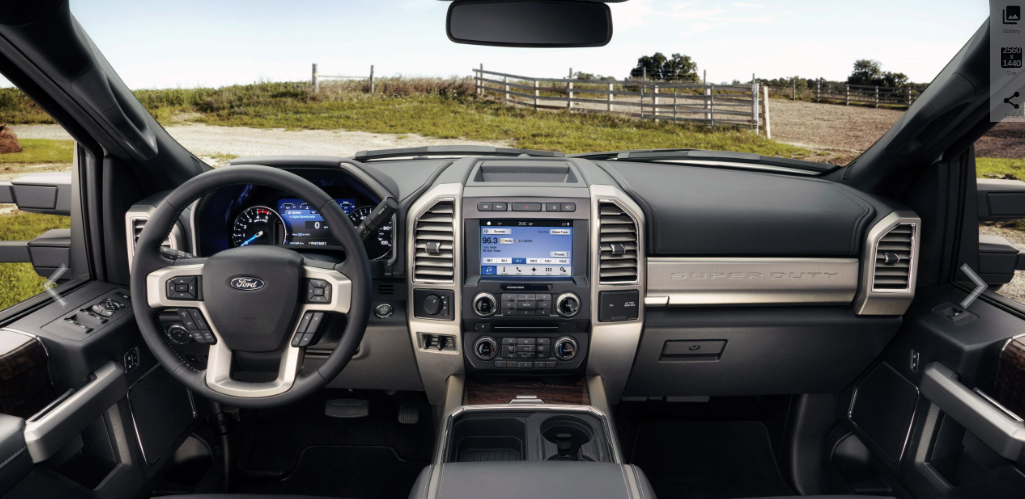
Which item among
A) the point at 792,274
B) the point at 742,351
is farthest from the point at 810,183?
the point at 742,351

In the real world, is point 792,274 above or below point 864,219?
below

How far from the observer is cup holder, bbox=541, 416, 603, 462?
2.20m

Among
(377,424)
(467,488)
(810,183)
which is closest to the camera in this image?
(467,488)

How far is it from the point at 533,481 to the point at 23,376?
1.60 metres

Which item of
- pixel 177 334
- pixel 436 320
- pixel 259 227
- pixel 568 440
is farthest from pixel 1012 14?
pixel 177 334

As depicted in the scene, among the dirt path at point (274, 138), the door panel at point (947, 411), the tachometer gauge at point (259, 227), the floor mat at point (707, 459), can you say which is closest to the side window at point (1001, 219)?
the door panel at point (947, 411)

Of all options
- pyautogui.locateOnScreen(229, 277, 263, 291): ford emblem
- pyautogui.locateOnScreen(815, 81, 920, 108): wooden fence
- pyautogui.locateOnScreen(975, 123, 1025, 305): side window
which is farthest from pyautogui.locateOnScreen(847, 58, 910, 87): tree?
pyautogui.locateOnScreen(229, 277, 263, 291): ford emblem

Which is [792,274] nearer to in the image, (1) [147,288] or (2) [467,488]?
(2) [467,488]

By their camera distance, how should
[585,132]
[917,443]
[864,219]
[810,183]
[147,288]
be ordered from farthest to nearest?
[585,132], [810,183], [864,219], [917,443], [147,288]

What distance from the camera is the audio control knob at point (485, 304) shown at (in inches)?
98.0

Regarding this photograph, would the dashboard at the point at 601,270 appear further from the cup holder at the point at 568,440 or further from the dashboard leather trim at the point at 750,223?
the cup holder at the point at 568,440

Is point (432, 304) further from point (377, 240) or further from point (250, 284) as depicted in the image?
point (250, 284)

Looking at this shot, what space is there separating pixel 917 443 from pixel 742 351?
698 millimetres

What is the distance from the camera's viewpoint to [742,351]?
2.78m
